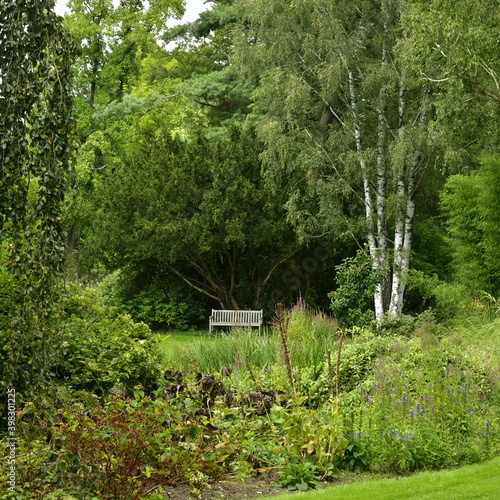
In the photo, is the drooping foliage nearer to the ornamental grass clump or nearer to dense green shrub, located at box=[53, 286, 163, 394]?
dense green shrub, located at box=[53, 286, 163, 394]

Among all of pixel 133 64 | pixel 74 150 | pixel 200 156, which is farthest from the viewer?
pixel 133 64

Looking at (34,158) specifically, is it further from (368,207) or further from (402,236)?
(402,236)

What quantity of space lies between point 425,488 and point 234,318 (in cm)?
1112

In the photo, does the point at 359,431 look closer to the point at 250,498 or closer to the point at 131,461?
the point at 250,498

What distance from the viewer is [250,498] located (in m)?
4.21

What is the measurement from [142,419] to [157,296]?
12.8 m

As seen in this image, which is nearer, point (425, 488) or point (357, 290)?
point (425, 488)

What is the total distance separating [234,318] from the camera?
15.4 meters

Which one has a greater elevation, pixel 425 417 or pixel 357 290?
pixel 357 290

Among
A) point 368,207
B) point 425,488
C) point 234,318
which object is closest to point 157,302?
point 234,318

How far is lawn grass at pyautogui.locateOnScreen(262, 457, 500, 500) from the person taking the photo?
4234mm

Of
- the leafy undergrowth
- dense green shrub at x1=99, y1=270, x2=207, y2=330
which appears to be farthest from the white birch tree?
the leafy undergrowth

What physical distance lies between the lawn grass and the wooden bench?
33.9 feet

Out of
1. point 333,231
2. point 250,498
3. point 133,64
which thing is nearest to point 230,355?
point 250,498
